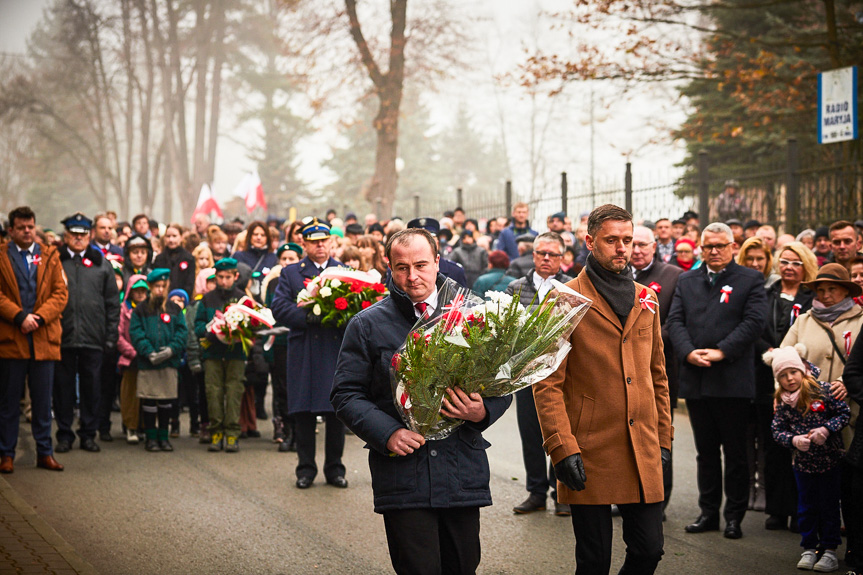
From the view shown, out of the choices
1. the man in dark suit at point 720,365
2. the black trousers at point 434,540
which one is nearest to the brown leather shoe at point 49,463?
the man in dark suit at point 720,365

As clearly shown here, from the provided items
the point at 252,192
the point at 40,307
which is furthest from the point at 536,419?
the point at 252,192

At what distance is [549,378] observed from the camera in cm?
479

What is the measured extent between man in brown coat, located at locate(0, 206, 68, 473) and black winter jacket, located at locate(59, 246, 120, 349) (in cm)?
95

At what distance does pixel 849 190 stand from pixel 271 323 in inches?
358

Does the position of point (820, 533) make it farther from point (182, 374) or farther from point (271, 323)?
point (182, 374)

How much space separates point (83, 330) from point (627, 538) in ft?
25.6

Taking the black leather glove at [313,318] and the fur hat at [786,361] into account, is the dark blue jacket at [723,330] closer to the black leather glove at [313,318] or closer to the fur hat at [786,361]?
the fur hat at [786,361]

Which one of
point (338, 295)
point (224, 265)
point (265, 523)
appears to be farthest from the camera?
point (224, 265)

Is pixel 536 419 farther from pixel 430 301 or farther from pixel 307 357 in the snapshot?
pixel 430 301

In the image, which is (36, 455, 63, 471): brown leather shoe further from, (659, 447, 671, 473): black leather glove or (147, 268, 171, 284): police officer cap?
(659, 447, 671, 473): black leather glove

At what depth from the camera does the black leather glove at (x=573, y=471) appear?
4496mm

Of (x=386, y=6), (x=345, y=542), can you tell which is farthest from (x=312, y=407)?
(x=386, y=6)

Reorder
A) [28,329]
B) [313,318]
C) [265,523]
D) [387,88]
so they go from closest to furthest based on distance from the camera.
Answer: [265,523] → [313,318] → [28,329] → [387,88]

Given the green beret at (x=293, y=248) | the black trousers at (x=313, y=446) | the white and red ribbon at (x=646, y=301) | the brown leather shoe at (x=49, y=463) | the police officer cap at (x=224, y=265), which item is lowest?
the brown leather shoe at (x=49, y=463)
